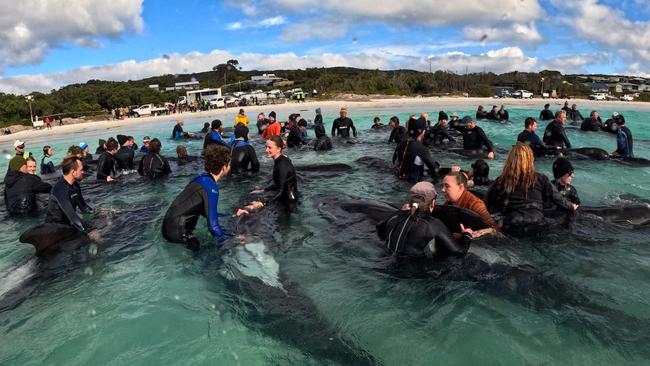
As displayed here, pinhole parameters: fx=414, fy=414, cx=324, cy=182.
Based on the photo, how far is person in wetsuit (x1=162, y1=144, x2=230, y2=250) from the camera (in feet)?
19.1

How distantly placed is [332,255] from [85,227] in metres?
4.41

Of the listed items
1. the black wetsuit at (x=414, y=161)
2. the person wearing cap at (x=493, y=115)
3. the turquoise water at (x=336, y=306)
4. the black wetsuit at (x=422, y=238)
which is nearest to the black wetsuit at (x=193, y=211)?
the turquoise water at (x=336, y=306)

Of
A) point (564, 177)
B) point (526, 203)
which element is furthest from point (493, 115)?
point (526, 203)

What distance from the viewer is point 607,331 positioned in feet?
14.4

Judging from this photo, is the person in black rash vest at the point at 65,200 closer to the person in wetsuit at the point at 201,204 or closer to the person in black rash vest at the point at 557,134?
the person in wetsuit at the point at 201,204

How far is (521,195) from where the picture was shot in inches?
249

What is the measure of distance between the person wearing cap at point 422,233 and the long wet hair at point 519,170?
1274 mm

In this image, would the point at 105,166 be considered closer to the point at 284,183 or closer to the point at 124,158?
the point at 124,158

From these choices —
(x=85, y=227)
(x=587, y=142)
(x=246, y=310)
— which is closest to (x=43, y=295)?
(x=85, y=227)

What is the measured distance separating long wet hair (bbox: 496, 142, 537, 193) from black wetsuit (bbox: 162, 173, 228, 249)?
4318 mm

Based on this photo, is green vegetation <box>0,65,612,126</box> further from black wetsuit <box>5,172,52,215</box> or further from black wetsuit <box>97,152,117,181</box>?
black wetsuit <box>5,172,52,215</box>

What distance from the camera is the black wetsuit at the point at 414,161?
10680 millimetres

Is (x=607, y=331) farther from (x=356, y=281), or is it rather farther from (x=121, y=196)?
(x=121, y=196)

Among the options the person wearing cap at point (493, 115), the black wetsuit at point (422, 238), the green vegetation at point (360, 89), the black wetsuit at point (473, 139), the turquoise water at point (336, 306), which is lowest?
the turquoise water at point (336, 306)
